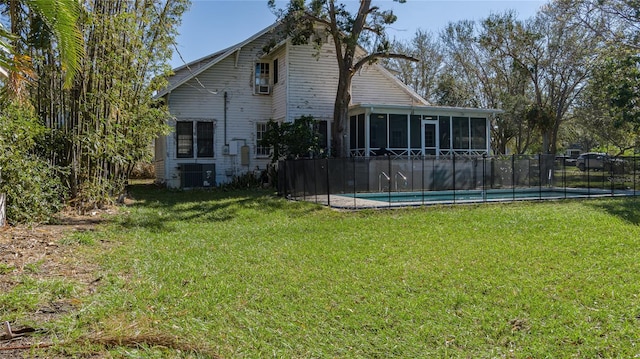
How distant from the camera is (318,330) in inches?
155

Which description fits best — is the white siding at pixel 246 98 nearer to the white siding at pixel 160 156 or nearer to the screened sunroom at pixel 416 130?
the white siding at pixel 160 156

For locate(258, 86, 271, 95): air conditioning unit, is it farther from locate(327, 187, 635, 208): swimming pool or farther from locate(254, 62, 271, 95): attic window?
locate(327, 187, 635, 208): swimming pool

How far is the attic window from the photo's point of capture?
63.0 feet

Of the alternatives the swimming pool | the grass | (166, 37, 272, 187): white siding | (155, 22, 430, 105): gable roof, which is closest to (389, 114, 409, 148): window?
(155, 22, 430, 105): gable roof

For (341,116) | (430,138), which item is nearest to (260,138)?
(341,116)

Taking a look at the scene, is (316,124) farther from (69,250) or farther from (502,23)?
(502,23)

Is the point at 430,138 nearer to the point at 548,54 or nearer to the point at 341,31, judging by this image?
the point at 341,31

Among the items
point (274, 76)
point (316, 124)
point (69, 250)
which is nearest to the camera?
point (69, 250)

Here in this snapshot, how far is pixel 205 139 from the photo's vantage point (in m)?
18.3

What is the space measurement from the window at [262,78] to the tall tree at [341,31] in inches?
113

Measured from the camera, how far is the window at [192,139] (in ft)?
59.1

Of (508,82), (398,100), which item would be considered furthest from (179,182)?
(508,82)

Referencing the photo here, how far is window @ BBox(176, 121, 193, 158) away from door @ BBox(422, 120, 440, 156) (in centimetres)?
925

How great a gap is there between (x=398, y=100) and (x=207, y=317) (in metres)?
17.3
